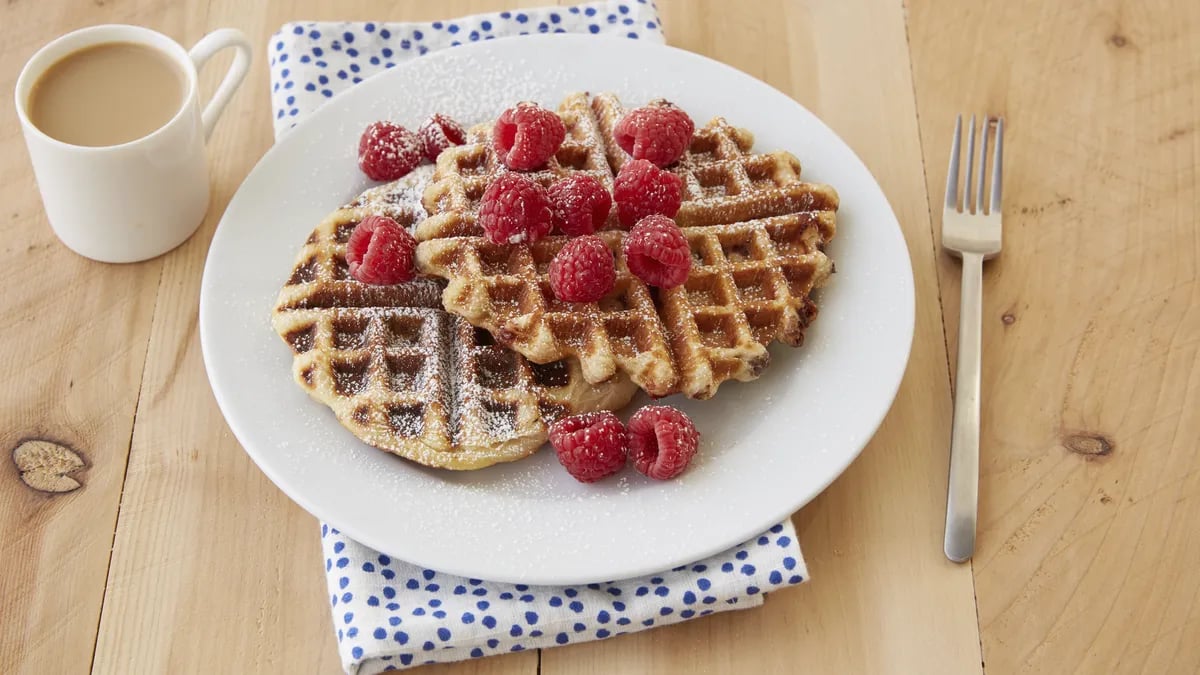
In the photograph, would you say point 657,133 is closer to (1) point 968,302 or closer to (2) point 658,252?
(2) point 658,252

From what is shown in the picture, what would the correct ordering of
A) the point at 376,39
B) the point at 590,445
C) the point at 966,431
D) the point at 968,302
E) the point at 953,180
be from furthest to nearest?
1. the point at 376,39
2. the point at 953,180
3. the point at 968,302
4. the point at 966,431
5. the point at 590,445

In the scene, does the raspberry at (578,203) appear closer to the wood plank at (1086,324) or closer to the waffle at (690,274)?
the waffle at (690,274)

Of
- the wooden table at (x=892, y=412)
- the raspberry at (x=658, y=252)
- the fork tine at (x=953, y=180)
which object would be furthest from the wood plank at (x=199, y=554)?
the fork tine at (x=953, y=180)

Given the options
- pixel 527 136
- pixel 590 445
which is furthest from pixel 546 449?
pixel 527 136

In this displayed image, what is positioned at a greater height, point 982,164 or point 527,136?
point 527,136

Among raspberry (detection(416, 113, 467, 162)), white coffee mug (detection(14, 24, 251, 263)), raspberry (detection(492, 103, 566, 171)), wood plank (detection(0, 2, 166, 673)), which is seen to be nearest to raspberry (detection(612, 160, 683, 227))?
raspberry (detection(492, 103, 566, 171))

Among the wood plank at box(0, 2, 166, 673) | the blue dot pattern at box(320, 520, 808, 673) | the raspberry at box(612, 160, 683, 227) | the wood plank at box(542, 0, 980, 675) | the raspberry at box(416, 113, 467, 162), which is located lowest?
the wood plank at box(542, 0, 980, 675)

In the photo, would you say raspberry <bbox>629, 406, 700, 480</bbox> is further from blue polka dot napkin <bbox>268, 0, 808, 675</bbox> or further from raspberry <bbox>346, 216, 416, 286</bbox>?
raspberry <bbox>346, 216, 416, 286</bbox>

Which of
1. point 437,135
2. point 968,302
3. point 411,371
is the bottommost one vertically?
point 968,302
